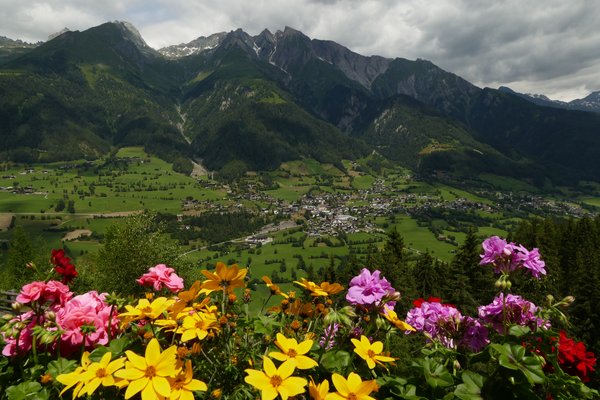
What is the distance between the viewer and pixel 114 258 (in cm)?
3075

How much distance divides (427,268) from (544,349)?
43913mm

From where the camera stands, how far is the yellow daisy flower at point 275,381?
1849 millimetres

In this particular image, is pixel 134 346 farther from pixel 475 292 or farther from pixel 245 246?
pixel 245 246

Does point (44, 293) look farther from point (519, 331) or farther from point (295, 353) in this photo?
point (519, 331)

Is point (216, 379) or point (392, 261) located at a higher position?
point (216, 379)

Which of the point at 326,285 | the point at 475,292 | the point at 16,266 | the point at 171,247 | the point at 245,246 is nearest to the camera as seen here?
the point at 326,285

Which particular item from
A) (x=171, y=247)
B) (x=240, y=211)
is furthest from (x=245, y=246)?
(x=171, y=247)

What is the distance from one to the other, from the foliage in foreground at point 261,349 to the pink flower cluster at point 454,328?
0.01 metres

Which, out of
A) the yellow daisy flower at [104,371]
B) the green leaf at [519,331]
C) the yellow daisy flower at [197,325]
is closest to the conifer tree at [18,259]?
the yellow daisy flower at [197,325]

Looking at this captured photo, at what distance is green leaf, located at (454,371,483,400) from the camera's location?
6.53 feet

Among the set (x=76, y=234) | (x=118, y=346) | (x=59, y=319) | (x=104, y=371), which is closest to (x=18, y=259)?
(x=59, y=319)

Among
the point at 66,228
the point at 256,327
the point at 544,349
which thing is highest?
the point at 544,349

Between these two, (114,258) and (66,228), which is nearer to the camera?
(114,258)

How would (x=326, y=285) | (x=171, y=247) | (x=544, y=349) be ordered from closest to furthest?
(x=544, y=349) < (x=326, y=285) < (x=171, y=247)
